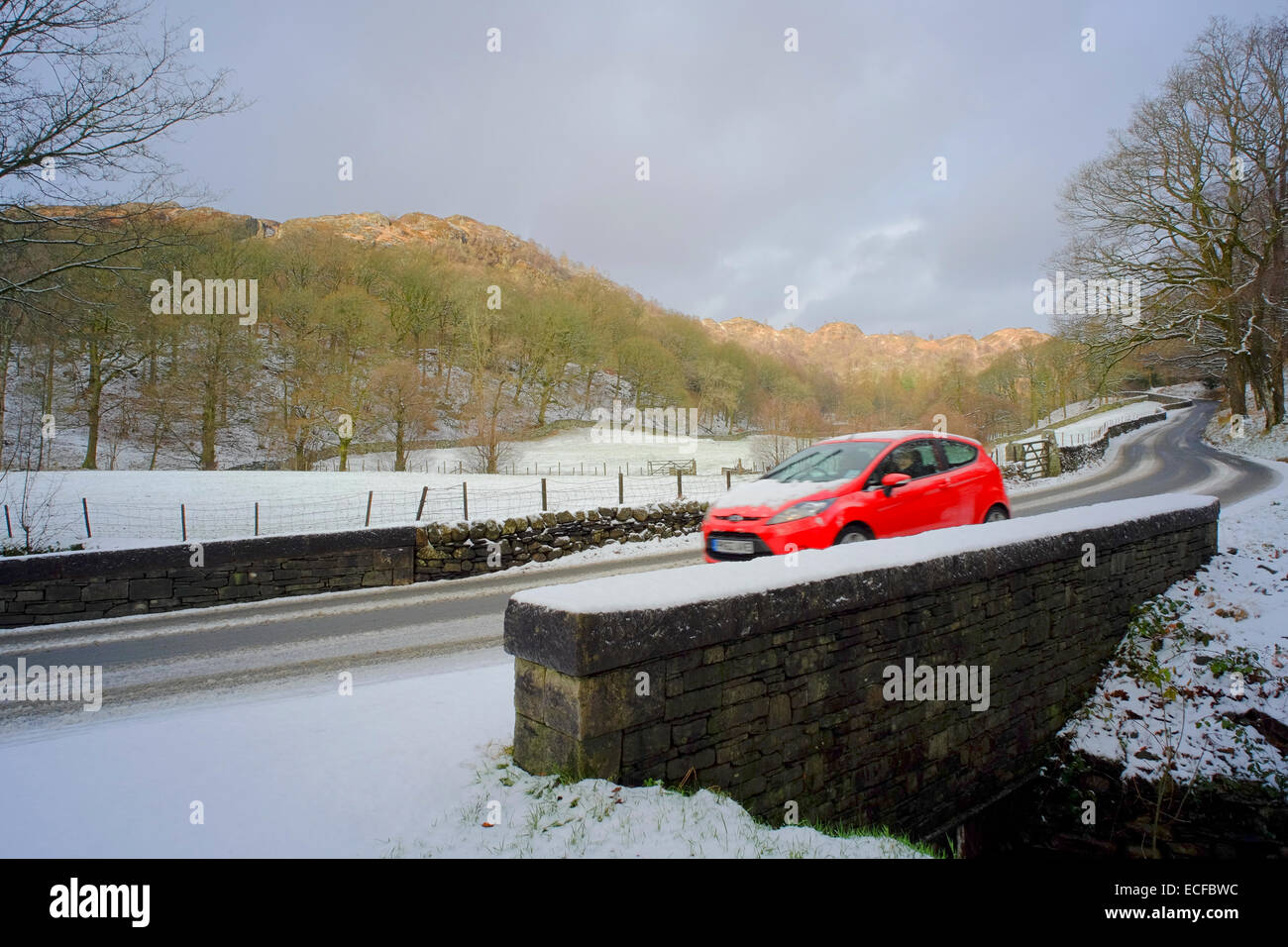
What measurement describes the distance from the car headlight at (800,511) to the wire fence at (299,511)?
7.13m

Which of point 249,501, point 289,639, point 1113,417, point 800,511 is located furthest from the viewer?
point 1113,417

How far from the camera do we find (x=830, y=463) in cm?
711

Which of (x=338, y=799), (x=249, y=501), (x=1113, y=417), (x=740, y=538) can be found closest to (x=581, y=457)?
(x=249, y=501)

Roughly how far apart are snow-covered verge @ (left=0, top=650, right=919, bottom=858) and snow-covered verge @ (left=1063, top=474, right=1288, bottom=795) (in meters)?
5.05

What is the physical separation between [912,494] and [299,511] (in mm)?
15402

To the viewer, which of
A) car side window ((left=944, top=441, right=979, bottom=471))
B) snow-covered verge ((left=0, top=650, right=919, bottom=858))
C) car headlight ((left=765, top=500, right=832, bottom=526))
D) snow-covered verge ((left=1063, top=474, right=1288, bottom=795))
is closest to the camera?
snow-covered verge ((left=0, top=650, right=919, bottom=858))

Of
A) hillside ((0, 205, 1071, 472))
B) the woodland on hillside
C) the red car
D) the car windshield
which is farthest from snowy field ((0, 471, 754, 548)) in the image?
the red car

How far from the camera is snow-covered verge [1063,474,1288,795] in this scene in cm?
643

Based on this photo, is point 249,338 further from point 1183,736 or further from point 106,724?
point 1183,736

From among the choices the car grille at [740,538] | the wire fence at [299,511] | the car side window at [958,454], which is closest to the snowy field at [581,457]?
the wire fence at [299,511]

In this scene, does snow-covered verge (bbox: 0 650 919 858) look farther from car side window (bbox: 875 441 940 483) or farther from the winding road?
car side window (bbox: 875 441 940 483)

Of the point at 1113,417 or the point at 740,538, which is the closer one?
the point at 740,538

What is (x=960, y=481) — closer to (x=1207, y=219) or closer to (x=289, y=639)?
(x=289, y=639)

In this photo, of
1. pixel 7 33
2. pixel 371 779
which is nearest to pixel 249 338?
pixel 7 33
